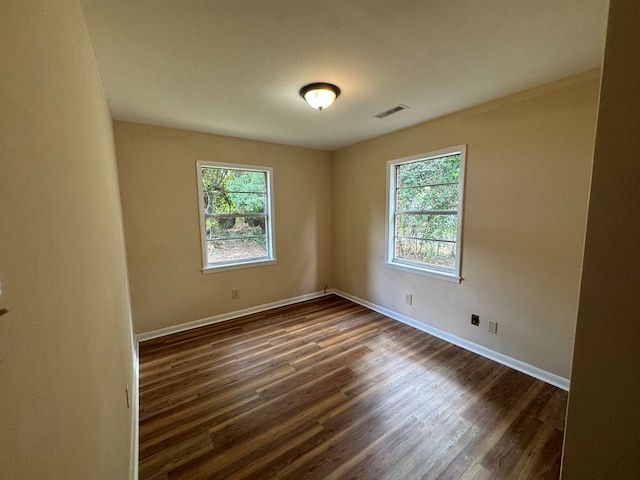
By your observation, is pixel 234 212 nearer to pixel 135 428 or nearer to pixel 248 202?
pixel 248 202

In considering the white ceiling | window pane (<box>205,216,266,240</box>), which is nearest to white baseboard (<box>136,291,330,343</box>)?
window pane (<box>205,216,266,240</box>)

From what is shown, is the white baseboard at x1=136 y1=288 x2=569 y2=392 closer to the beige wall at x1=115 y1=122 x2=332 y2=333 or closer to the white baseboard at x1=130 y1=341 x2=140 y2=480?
the beige wall at x1=115 y1=122 x2=332 y2=333

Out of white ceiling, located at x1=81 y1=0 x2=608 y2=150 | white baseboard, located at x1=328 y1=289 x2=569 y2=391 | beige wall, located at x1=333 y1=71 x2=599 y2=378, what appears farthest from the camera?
white baseboard, located at x1=328 y1=289 x2=569 y2=391

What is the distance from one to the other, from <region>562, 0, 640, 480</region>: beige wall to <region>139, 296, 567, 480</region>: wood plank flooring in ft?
3.74

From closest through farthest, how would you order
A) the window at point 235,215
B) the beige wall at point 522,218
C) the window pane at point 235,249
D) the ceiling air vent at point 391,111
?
the beige wall at point 522,218 < the ceiling air vent at point 391,111 < the window at point 235,215 < the window pane at point 235,249

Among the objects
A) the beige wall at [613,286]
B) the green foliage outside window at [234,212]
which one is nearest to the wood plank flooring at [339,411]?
the beige wall at [613,286]

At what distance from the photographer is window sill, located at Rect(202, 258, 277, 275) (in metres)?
3.43

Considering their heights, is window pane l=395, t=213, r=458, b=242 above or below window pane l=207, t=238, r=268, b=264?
above

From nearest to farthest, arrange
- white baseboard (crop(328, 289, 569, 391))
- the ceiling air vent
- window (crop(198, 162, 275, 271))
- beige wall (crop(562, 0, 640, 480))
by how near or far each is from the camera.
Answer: beige wall (crop(562, 0, 640, 480)) < white baseboard (crop(328, 289, 569, 391)) < the ceiling air vent < window (crop(198, 162, 275, 271))

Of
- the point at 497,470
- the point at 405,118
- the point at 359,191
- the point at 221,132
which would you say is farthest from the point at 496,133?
the point at 221,132

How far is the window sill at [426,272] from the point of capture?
286 cm

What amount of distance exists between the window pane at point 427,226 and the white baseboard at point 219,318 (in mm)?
1854

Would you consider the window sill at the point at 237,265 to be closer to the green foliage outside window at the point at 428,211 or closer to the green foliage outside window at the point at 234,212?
the green foliage outside window at the point at 234,212

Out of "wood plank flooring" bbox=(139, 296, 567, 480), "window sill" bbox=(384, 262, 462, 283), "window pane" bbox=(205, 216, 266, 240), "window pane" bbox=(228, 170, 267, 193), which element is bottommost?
"wood plank flooring" bbox=(139, 296, 567, 480)
